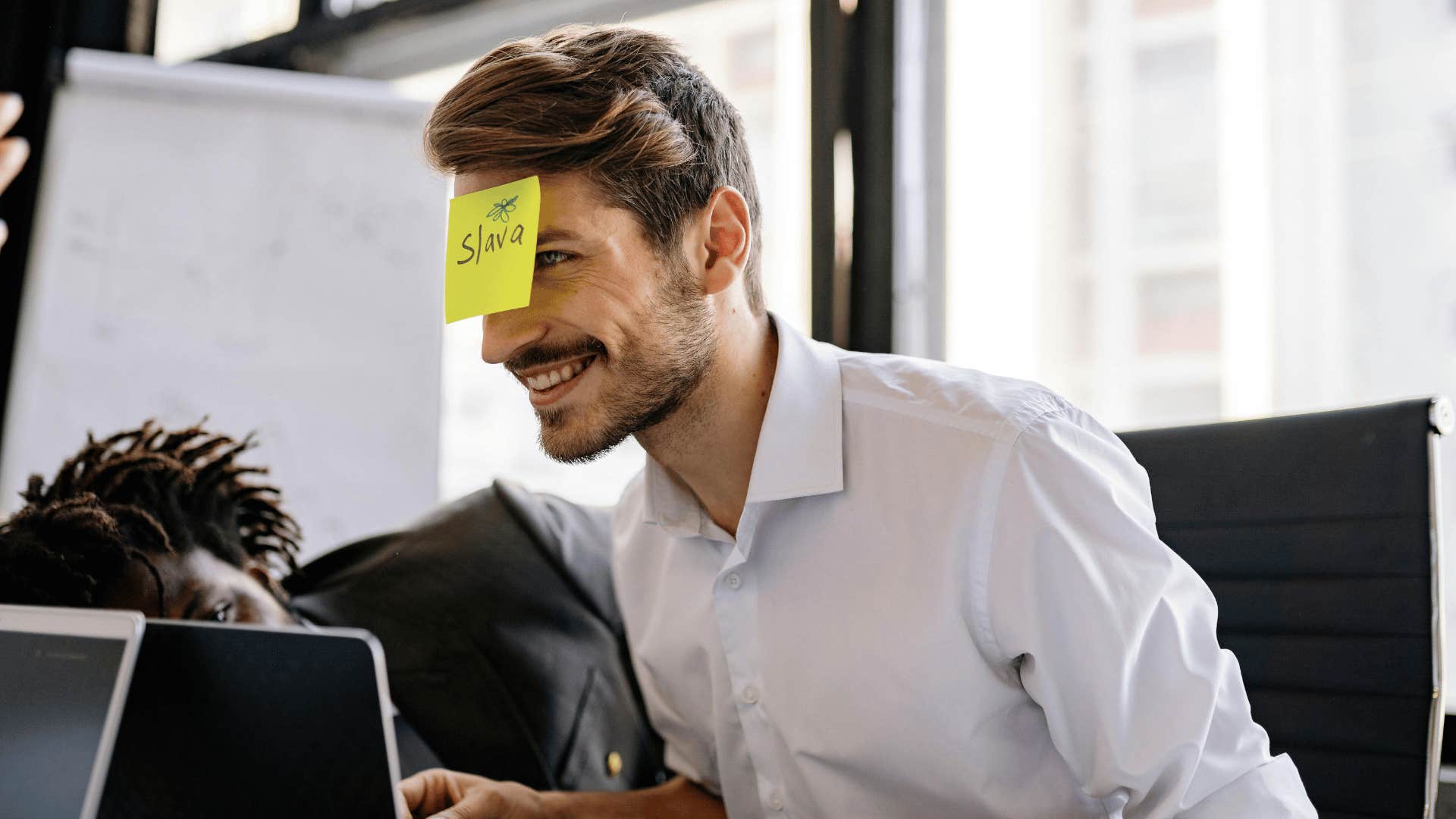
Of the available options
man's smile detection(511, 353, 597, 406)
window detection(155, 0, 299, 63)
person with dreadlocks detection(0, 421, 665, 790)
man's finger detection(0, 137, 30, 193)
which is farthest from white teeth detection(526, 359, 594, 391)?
window detection(155, 0, 299, 63)

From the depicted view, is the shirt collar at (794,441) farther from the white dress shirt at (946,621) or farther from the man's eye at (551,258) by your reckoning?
the man's eye at (551,258)

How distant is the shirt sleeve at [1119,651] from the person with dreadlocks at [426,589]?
→ 0.55 metres

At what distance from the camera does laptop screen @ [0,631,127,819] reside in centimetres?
70

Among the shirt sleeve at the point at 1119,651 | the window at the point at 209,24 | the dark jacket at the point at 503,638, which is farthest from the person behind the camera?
the window at the point at 209,24

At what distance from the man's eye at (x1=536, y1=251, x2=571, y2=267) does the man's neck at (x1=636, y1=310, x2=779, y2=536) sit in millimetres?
181

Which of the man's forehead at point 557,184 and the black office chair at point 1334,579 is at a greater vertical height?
the man's forehead at point 557,184

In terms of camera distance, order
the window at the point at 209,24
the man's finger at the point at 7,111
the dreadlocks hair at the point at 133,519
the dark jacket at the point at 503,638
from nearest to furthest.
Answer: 1. the dreadlocks hair at the point at 133,519
2. the dark jacket at the point at 503,638
3. the man's finger at the point at 7,111
4. the window at the point at 209,24

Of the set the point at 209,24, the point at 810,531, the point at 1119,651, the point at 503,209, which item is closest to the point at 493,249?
the point at 503,209

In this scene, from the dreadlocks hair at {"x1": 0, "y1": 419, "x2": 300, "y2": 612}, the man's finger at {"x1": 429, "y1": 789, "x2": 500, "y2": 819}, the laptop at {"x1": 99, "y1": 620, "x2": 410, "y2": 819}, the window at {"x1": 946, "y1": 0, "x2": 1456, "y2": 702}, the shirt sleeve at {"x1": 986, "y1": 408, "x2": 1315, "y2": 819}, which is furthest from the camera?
the window at {"x1": 946, "y1": 0, "x2": 1456, "y2": 702}

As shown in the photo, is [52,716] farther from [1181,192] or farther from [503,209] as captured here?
[1181,192]

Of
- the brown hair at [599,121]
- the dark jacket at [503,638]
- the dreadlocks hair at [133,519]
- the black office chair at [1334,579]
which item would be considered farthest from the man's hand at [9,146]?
the black office chair at [1334,579]

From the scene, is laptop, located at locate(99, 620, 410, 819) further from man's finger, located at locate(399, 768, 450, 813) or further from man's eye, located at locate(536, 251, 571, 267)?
man's eye, located at locate(536, 251, 571, 267)

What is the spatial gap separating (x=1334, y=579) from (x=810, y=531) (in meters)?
0.45

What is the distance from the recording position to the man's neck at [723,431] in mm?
1125
